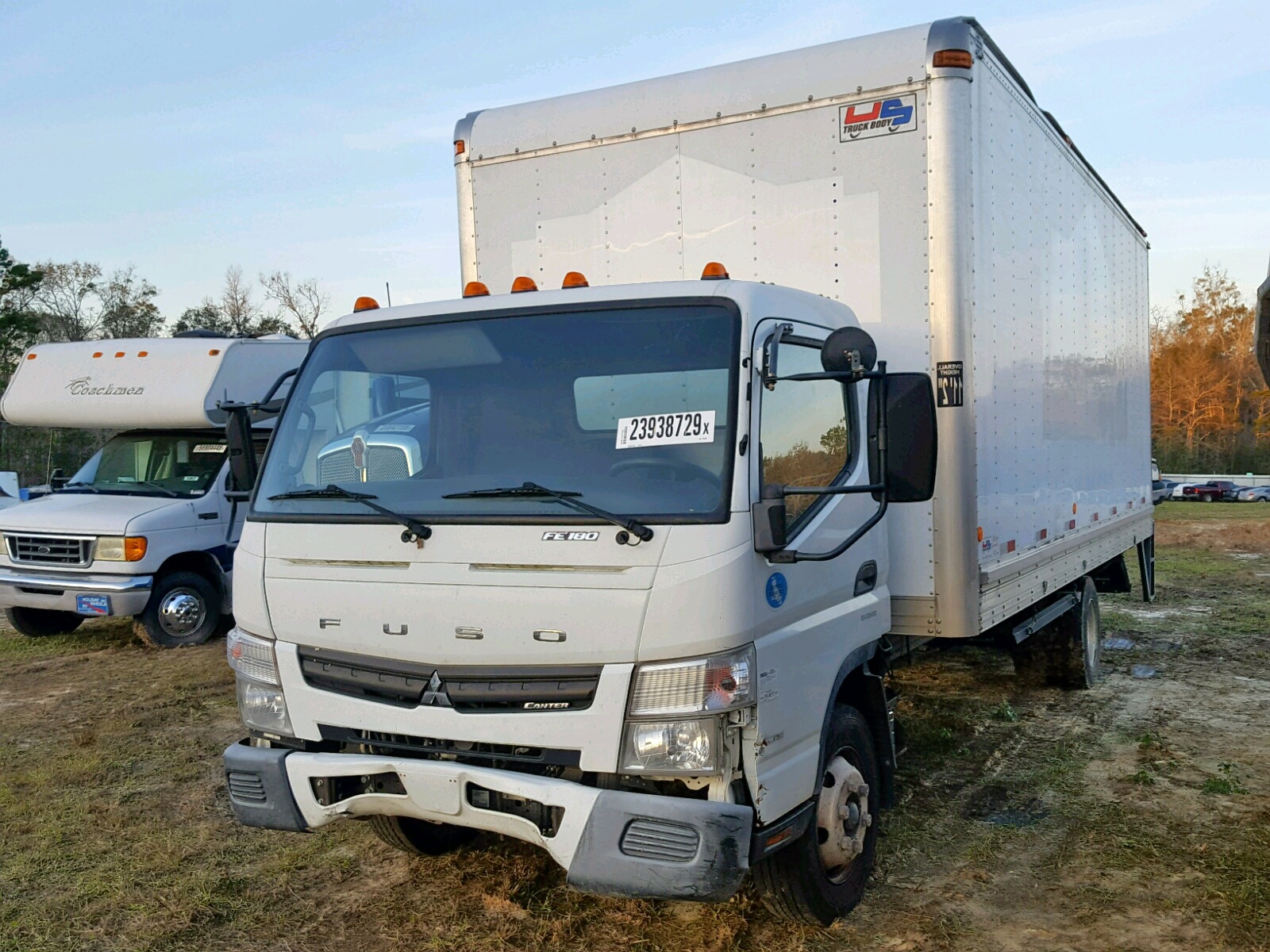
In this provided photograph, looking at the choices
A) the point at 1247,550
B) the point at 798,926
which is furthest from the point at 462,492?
the point at 1247,550

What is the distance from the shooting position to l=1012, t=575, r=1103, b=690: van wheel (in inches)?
324

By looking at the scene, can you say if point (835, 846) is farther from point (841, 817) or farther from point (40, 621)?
point (40, 621)

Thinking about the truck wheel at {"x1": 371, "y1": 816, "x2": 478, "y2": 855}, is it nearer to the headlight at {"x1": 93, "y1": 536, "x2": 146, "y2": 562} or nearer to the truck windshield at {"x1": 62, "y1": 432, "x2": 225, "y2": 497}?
the headlight at {"x1": 93, "y1": 536, "x2": 146, "y2": 562}

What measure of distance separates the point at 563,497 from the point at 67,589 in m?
8.33

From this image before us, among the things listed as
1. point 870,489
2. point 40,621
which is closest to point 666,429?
point 870,489

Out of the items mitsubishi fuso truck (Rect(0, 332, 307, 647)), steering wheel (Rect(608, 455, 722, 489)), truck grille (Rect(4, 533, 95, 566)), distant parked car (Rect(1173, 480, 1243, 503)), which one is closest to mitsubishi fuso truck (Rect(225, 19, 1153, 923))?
steering wheel (Rect(608, 455, 722, 489))

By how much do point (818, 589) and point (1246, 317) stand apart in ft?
202

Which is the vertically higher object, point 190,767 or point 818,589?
point 818,589

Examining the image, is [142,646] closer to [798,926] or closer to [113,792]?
[113,792]

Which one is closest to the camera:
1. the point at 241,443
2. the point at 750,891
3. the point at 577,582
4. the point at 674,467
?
the point at 577,582

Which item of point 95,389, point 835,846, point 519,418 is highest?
point 95,389

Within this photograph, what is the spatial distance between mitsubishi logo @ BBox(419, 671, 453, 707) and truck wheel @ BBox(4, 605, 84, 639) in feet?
29.7

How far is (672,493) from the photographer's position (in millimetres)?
3725

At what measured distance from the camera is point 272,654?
13.6 ft
